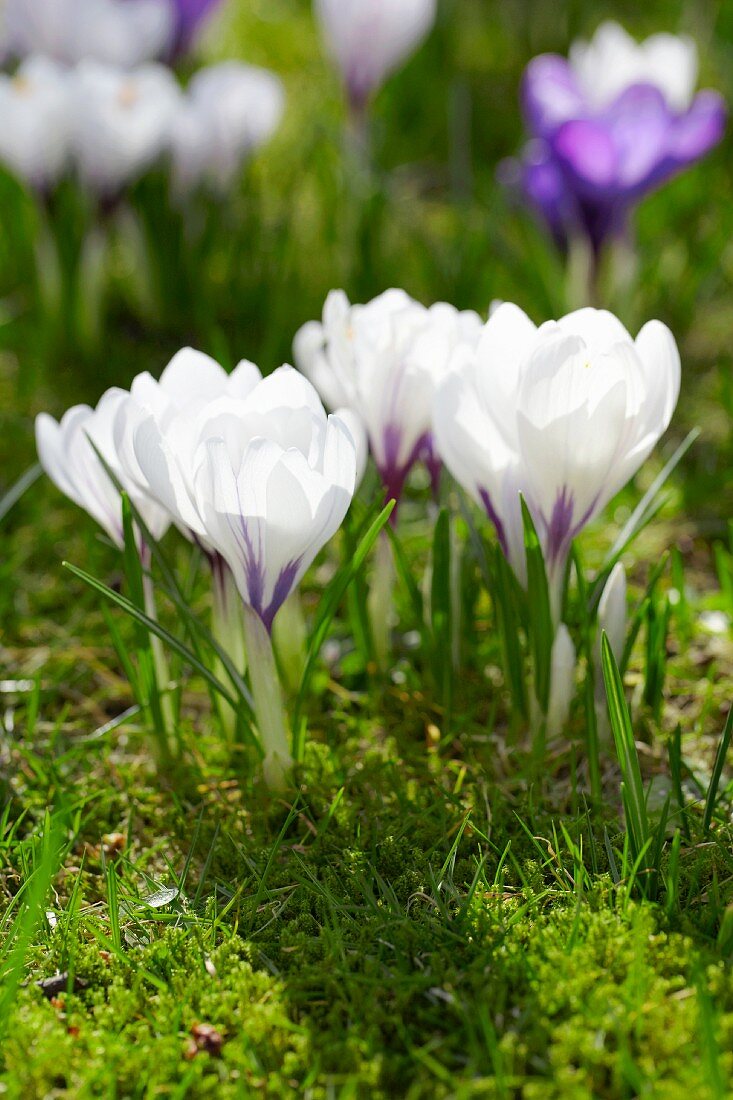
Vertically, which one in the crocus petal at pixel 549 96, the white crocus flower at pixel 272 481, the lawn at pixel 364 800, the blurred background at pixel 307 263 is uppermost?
the crocus petal at pixel 549 96

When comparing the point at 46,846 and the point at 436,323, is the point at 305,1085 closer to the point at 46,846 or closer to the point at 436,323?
the point at 46,846

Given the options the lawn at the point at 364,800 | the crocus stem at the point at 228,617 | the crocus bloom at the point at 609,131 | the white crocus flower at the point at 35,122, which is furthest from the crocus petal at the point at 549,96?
the crocus stem at the point at 228,617

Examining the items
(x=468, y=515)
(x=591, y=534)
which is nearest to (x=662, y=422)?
(x=468, y=515)

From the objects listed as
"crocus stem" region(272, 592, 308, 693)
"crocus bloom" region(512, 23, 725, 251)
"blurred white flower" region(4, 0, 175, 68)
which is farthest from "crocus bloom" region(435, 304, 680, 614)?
"blurred white flower" region(4, 0, 175, 68)

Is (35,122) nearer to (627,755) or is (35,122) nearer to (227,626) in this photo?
(227,626)

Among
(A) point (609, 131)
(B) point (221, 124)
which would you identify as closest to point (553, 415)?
(A) point (609, 131)

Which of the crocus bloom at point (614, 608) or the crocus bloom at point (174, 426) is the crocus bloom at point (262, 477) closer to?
the crocus bloom at point (174, 426)
